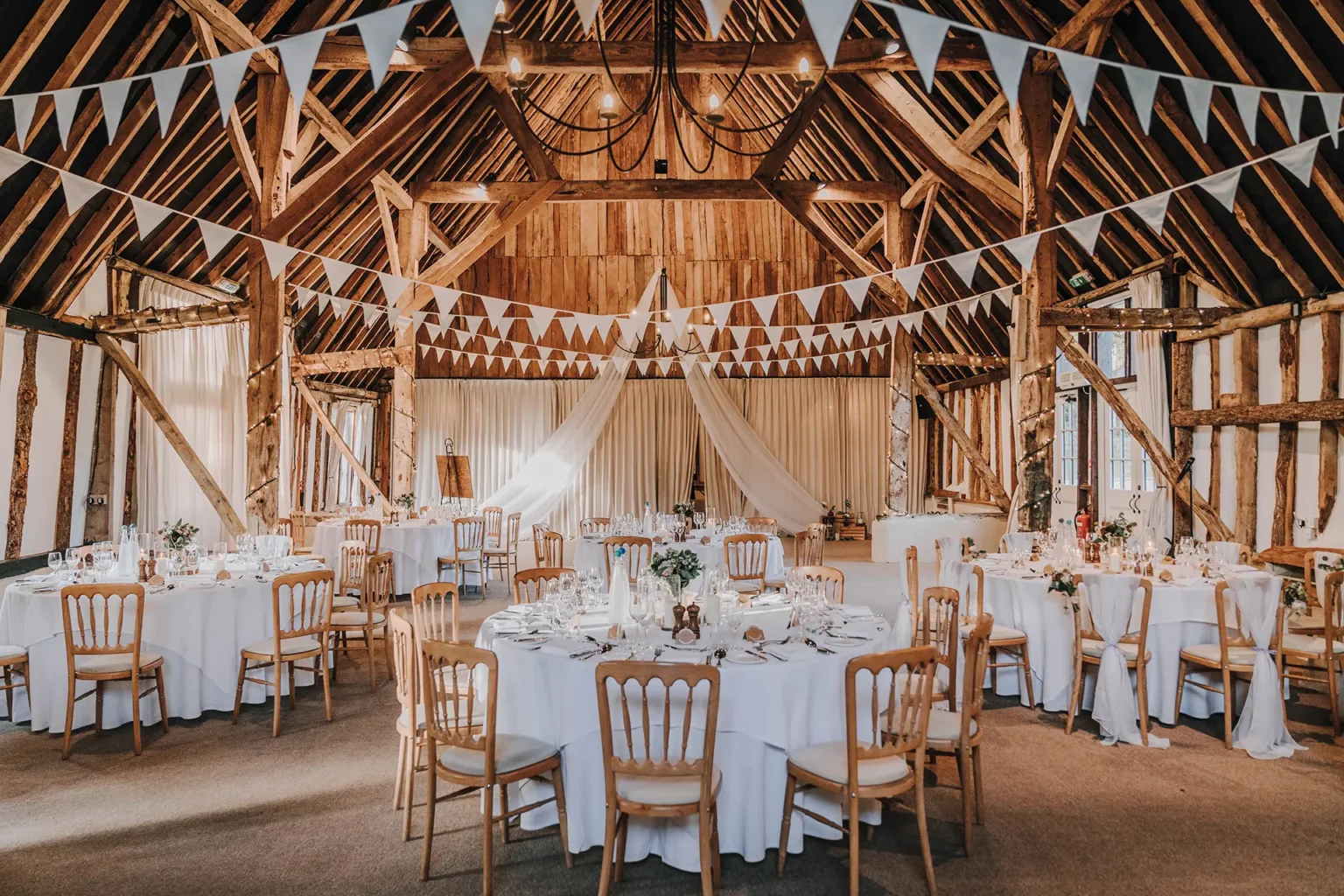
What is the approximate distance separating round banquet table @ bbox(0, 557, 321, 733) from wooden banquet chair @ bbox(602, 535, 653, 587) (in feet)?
9.45

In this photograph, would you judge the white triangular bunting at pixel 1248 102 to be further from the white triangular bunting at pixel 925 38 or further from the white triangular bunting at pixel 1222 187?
the white triangular bunting at pixel 925 38

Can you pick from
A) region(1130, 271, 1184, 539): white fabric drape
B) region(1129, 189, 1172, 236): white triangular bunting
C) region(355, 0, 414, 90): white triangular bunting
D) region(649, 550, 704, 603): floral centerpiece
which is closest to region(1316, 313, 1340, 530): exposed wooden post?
region(1130, 271, 1184, 539): white fabric drape

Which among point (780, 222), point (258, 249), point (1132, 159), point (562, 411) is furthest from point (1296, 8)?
point (562, 411)

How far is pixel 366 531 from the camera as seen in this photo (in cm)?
856

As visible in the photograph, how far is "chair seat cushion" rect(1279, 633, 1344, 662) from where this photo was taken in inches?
192

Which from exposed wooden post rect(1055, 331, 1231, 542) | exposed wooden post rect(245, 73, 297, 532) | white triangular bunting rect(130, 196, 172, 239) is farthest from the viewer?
exposed wooden post rect(1055, 331, 1231, 542)

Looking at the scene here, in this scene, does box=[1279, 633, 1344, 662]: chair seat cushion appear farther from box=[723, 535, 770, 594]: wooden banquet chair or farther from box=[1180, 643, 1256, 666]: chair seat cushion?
box=[723, 535, 770, 594]: wooden banquet chair

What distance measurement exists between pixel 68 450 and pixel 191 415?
6.51 ft

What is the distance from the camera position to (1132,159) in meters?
7.62

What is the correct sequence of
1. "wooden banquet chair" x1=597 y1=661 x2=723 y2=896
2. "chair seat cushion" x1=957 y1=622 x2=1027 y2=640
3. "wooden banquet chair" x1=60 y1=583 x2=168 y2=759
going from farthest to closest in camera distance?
"chair seat cushion" x1=957 y1=622 x2=1027 y2=640, "wooden banquet chair" x1=60 y1=583 x2=168 y2=759, "wooden banquet chair" x1=597 y1=661 x2=723 y2=896

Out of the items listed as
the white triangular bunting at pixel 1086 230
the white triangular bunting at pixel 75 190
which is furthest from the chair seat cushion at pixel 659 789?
the white triangular bunting at pixel 1086 230

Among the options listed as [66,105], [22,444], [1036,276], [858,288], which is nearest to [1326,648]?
[1036,276]

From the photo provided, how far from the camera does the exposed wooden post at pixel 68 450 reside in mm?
8492

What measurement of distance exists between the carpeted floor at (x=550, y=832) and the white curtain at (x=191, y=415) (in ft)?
17.0
